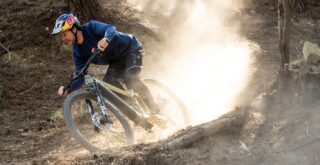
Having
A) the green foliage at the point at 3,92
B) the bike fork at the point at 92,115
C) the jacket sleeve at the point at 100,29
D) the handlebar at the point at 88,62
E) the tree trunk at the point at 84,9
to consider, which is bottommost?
the green foliage at the point at 3,92

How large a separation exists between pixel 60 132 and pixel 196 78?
13.0 ft

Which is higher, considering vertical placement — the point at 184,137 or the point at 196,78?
the point at 184,137

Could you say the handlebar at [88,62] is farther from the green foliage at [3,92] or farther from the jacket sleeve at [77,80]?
the green foliage at [3,92]

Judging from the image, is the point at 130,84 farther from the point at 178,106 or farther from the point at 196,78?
the point at 196,78

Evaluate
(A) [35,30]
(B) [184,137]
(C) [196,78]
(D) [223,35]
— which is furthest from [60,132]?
(D) [223,35]

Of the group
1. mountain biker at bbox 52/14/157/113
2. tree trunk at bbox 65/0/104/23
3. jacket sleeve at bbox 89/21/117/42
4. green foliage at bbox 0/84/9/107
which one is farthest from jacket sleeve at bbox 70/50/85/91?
tree trunk at bbox 65/0/104/23

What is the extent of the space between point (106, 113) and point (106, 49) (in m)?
1.03

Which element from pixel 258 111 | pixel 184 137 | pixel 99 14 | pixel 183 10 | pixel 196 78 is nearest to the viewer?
pixel 184 137

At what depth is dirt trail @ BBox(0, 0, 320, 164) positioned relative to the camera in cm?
648

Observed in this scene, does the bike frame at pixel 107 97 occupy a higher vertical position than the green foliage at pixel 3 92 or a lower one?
higher

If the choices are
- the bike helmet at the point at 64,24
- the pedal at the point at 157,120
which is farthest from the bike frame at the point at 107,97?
the bike helmet at the point at 64,24

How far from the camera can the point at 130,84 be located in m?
8.29

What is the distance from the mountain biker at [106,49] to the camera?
754 centimetres

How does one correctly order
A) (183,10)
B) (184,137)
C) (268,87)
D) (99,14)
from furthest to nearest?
(183,10) < (99,14) < (268,87) < (184,137)
